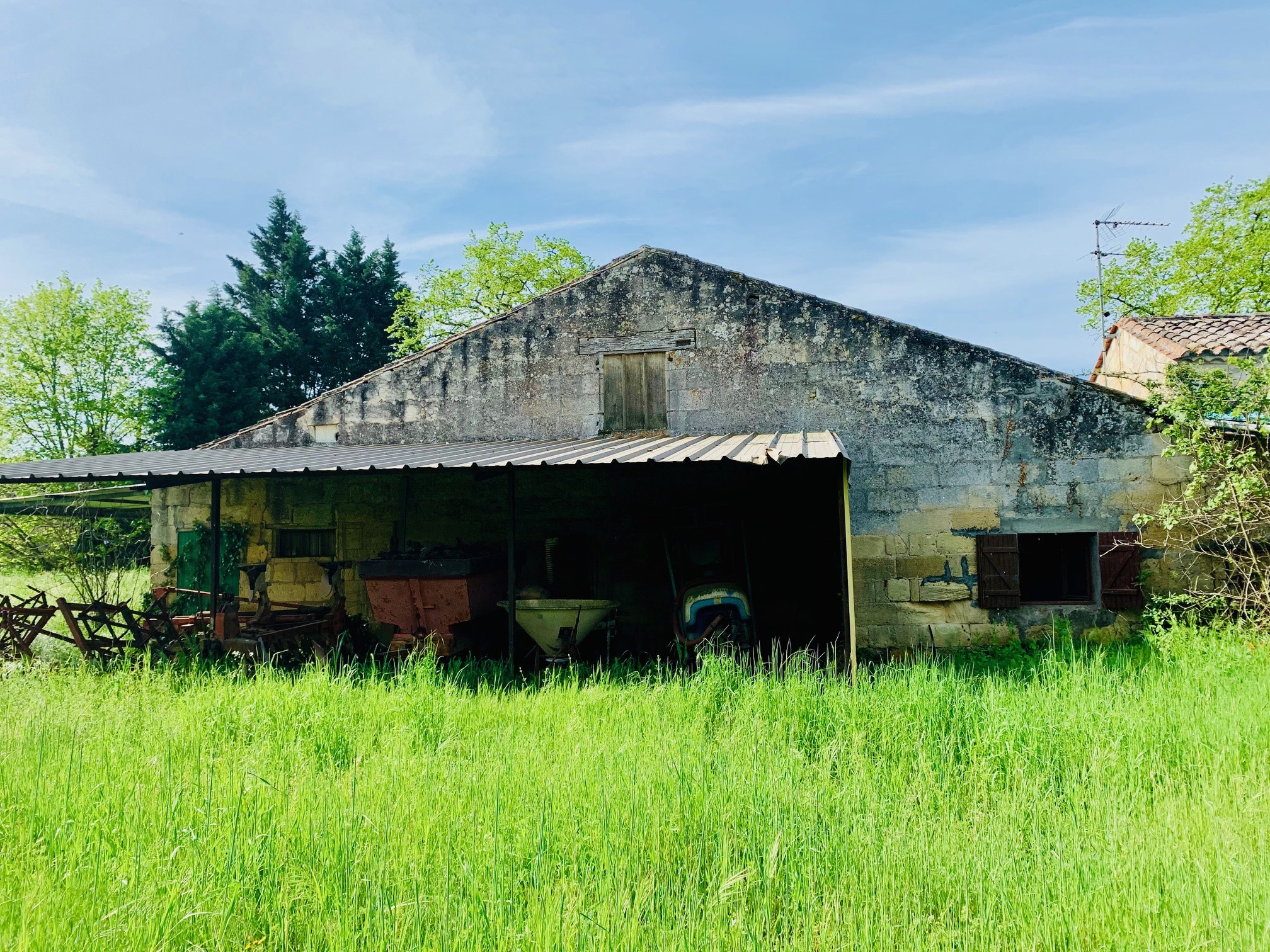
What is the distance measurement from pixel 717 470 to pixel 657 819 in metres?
6.20

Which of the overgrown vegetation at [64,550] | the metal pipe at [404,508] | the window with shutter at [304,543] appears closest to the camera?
the metal pipe at [404,508]

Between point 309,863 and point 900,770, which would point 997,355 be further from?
point 309,863

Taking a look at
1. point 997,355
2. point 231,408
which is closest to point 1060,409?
point 997,355

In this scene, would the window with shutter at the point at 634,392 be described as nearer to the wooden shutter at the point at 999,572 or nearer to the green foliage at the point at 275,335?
the wooden shutter at the point at 999,572

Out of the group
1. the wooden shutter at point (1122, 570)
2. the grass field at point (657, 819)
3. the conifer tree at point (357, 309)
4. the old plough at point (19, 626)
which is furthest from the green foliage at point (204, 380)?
the wooden shutter at point (1122, 570)

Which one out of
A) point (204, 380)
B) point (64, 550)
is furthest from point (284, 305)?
point (64, 550)

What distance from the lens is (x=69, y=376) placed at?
22.8 metres

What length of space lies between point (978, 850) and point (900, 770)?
877 mm

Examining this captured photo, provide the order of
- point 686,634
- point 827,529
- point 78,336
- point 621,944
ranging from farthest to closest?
point 78,336
point 827,529
point 686,634
point 621,944

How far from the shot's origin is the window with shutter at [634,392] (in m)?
9.14

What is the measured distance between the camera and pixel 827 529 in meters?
8.90

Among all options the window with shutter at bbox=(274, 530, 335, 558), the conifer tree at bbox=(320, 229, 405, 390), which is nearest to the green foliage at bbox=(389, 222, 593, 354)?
the conifer tree at bbox=(320, 229, 405, 390)

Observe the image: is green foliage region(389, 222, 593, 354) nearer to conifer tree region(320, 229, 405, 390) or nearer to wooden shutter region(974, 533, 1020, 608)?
conifer tree region(320, 229, 405, 390)

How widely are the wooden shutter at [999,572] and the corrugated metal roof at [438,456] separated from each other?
2073 mm
